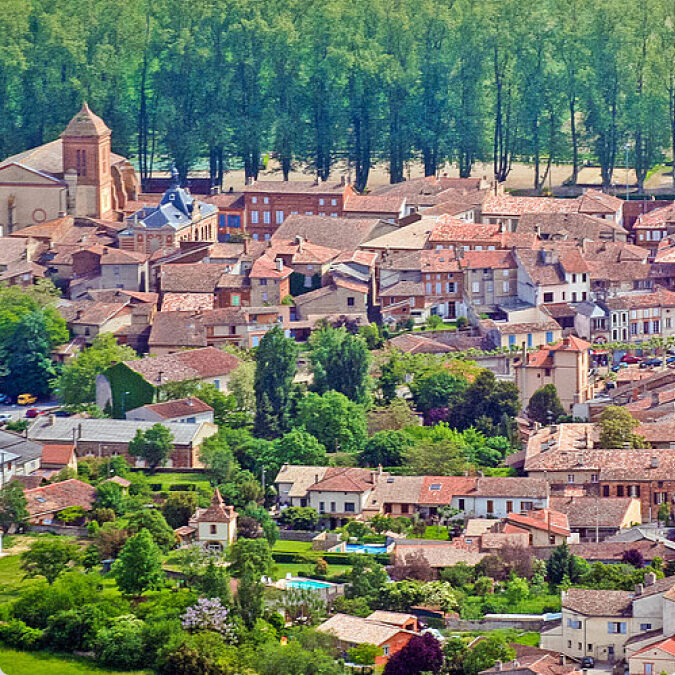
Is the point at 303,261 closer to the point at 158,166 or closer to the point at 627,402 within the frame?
the point at 627,402

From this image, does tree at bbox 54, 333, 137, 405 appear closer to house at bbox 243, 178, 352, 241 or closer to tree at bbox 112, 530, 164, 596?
tree at bbox 112, 530, 164, 596

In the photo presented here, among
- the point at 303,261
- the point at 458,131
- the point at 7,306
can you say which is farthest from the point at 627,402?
the point at 458,131

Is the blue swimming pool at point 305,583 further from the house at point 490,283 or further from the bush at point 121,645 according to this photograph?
the house at point 490,283

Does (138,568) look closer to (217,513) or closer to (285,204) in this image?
(217,513)

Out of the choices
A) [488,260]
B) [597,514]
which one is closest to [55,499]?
[597,514]

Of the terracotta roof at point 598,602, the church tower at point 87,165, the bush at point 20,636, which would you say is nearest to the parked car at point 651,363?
the terracotta roof at point 598,602
